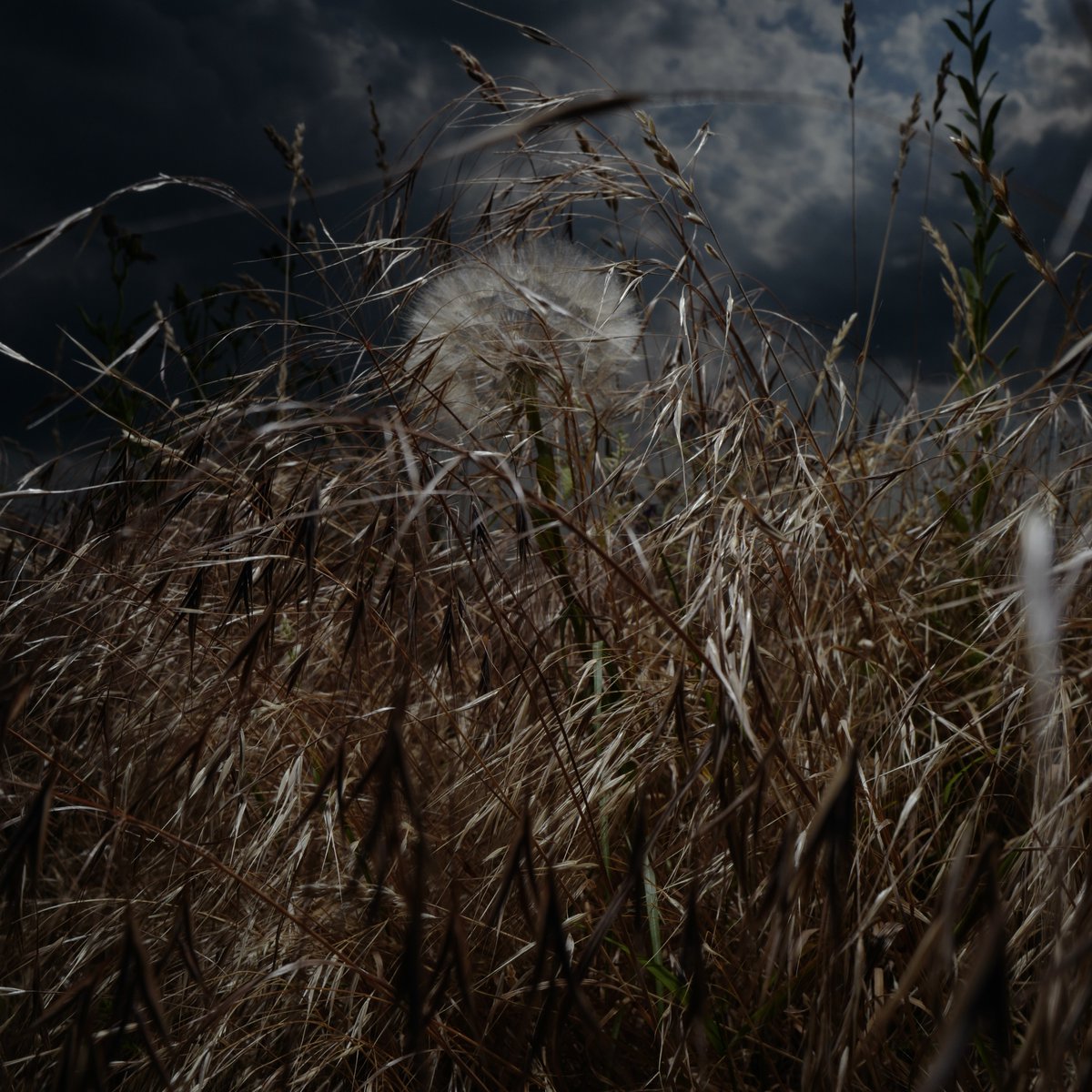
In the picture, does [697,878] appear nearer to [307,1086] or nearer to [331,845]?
[331,845]

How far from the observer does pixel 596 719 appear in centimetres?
134

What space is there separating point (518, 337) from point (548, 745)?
Result: 695 mm

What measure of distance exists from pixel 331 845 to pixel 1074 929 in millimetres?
940

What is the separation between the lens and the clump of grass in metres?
0.89

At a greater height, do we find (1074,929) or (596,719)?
(1074,929)

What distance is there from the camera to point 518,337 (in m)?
1.57

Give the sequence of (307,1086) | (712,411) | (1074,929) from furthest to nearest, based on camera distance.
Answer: (712,411) → (307,1086) → (1074,929)

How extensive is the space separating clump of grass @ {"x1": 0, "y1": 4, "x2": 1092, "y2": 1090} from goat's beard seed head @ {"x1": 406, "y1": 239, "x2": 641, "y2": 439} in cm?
1

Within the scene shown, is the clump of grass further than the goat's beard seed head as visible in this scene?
No

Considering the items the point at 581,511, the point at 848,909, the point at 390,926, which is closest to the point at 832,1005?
the point at 848,909

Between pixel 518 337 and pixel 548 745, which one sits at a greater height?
pixel 518 337

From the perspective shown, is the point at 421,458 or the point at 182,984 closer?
the point at 421,458

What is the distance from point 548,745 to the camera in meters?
1.38

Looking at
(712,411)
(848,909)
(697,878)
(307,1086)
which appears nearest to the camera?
(697,878)
